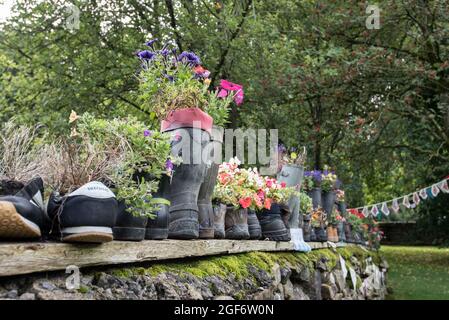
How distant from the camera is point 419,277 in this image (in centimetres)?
1188

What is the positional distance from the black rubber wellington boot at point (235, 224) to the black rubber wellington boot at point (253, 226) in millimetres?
269

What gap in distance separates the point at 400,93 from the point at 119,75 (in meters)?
5.20

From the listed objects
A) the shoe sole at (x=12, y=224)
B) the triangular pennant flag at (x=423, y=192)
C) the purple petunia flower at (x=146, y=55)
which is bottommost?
the shoe sole at (x=12, y=224)

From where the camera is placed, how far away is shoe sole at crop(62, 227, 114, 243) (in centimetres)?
186

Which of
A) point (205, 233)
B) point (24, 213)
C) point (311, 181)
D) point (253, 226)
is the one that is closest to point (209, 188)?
point (205, 233)

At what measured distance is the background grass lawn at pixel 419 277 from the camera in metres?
9.32

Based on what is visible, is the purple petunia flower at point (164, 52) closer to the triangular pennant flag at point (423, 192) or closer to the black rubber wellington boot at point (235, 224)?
the black rubber wellington boot at point (235, 224)

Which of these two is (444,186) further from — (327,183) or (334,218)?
(327,183)

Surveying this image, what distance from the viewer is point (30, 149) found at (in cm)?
229

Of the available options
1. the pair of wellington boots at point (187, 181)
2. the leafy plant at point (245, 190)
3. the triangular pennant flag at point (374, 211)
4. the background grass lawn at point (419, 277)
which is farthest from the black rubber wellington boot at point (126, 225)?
the triangular pennant flag at point (374, 211)

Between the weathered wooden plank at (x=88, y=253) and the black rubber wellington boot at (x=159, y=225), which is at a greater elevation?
the black rubber wellington boot at (x=159, y=225)

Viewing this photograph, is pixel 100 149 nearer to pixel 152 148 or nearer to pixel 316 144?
pixel 152 148

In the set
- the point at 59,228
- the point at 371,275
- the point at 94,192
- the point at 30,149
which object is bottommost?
the point at 371,275

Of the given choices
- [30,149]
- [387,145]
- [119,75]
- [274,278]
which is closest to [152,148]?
[30,149]
